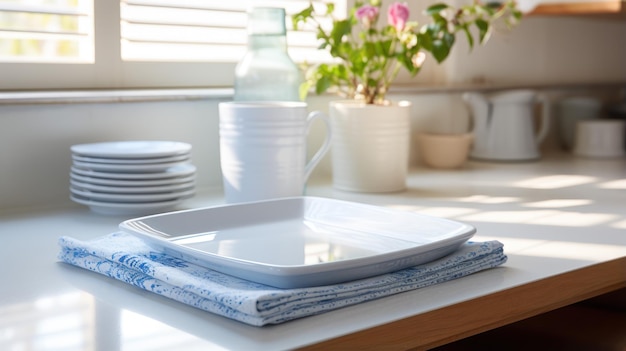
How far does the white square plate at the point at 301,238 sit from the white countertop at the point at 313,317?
4 cm

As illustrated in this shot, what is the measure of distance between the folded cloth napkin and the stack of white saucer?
0.25 m

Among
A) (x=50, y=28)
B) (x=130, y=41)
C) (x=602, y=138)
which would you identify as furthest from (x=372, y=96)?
(x=602, y=138)

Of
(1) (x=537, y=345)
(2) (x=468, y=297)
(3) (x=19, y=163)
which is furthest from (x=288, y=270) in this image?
(3) (x=19, y=163)

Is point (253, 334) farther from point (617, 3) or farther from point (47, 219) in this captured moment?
point (617, 3)

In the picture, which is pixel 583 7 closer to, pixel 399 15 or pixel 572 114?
pixel 572 114

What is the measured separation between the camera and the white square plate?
33.4 inches

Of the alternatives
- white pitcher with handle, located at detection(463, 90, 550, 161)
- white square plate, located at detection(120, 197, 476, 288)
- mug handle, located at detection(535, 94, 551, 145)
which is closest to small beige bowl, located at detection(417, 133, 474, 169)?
white pitcher with handle, located at detection(463, 90, 550, 161)

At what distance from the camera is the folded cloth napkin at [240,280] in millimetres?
782

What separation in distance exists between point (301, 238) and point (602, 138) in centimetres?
137

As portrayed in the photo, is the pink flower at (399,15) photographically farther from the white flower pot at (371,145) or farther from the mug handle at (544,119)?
the mug handle at (544,119)

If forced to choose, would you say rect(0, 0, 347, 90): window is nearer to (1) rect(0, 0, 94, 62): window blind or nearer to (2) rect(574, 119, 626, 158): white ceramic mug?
(1) rect(0, 0, 94, 62): window blind

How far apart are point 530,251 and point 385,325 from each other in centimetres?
37

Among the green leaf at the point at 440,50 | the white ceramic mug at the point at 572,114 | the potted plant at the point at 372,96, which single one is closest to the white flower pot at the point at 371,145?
the potted plant at the point at 372,96

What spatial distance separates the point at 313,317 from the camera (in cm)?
80
